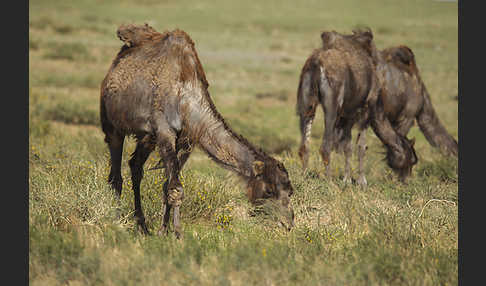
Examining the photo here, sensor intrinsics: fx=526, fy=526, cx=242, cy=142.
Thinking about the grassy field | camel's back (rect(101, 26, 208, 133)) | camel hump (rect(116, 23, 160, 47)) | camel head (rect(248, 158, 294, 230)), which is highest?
camel hump (rect(116, 23, 160, 47))

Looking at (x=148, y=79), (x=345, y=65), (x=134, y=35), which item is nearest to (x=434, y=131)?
(x=345, y=65)

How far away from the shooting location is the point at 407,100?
442 inches

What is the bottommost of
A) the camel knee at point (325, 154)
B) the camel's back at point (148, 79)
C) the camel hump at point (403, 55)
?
the camel knee at point (325, 154)

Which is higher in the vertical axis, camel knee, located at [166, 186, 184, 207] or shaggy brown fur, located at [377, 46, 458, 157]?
shaggy brown fur, located at [377, 46, 458, 157]

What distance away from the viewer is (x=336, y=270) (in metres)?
4.81

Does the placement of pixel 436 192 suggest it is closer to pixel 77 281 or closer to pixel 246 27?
pixel 77 281

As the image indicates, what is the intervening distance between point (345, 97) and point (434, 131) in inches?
130

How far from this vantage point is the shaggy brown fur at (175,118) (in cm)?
559

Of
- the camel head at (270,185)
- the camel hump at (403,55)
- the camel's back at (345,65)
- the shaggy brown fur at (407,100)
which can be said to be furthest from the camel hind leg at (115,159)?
the camel hump at (403,55)

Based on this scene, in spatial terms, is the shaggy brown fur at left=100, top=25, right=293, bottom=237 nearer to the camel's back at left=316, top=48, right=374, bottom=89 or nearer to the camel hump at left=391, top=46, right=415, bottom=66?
the camel's back at left=316, top=48, right=374, bottom=89

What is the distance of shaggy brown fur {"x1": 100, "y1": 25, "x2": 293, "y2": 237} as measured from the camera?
18.3ft

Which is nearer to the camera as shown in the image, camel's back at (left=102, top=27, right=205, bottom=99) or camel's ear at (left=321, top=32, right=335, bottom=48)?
camel's back at (left=102, top=27, right=205, bottom=99)

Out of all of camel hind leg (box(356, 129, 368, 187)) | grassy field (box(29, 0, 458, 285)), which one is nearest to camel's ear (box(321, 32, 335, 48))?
camel hind leg (box(356, 129, 368, 187))

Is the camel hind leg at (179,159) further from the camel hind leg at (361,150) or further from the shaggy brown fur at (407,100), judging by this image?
the shaggy brown fur at (407,100)
